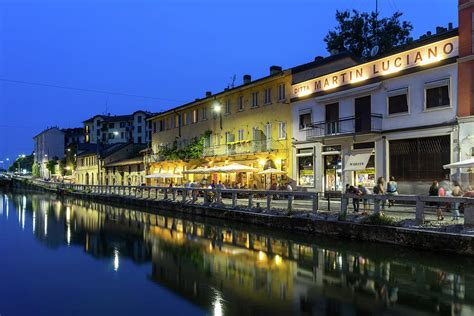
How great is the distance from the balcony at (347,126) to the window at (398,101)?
0.76 m

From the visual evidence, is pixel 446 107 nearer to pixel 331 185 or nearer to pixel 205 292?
pixel 331 185

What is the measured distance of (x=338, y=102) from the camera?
90.1 ft

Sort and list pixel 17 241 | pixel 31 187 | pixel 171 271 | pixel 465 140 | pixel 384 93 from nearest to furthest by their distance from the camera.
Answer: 1. pixel 171 271
2. pixel 17 241
3. pixel 465 140
4. pixel 384 93
5. pixel 31 187

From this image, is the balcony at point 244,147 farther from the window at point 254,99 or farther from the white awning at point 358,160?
the white awning at point 358,160

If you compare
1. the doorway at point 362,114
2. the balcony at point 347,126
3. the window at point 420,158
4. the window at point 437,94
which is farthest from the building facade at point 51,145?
the window at point 437,94

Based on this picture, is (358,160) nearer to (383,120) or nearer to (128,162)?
(383,120)

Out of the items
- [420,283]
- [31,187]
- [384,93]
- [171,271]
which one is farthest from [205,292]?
[31,187]

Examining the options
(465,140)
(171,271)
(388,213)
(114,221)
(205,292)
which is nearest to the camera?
(205,292)

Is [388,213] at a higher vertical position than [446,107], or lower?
lower

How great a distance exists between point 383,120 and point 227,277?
647 inches

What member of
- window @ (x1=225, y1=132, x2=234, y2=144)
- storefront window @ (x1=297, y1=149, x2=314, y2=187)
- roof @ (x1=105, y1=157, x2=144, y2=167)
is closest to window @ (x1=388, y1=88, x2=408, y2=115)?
storefront window @ (x1=297, y1=149, x2=314, y2=187)

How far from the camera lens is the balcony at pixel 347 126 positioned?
81.5 ft

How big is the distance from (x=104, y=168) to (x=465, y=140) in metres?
57.2

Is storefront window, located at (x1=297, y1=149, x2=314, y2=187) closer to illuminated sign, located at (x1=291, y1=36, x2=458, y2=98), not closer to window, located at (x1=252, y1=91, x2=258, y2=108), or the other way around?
illuminated sign, located at (x1=291, y1=36, x2=458, y2=98)
